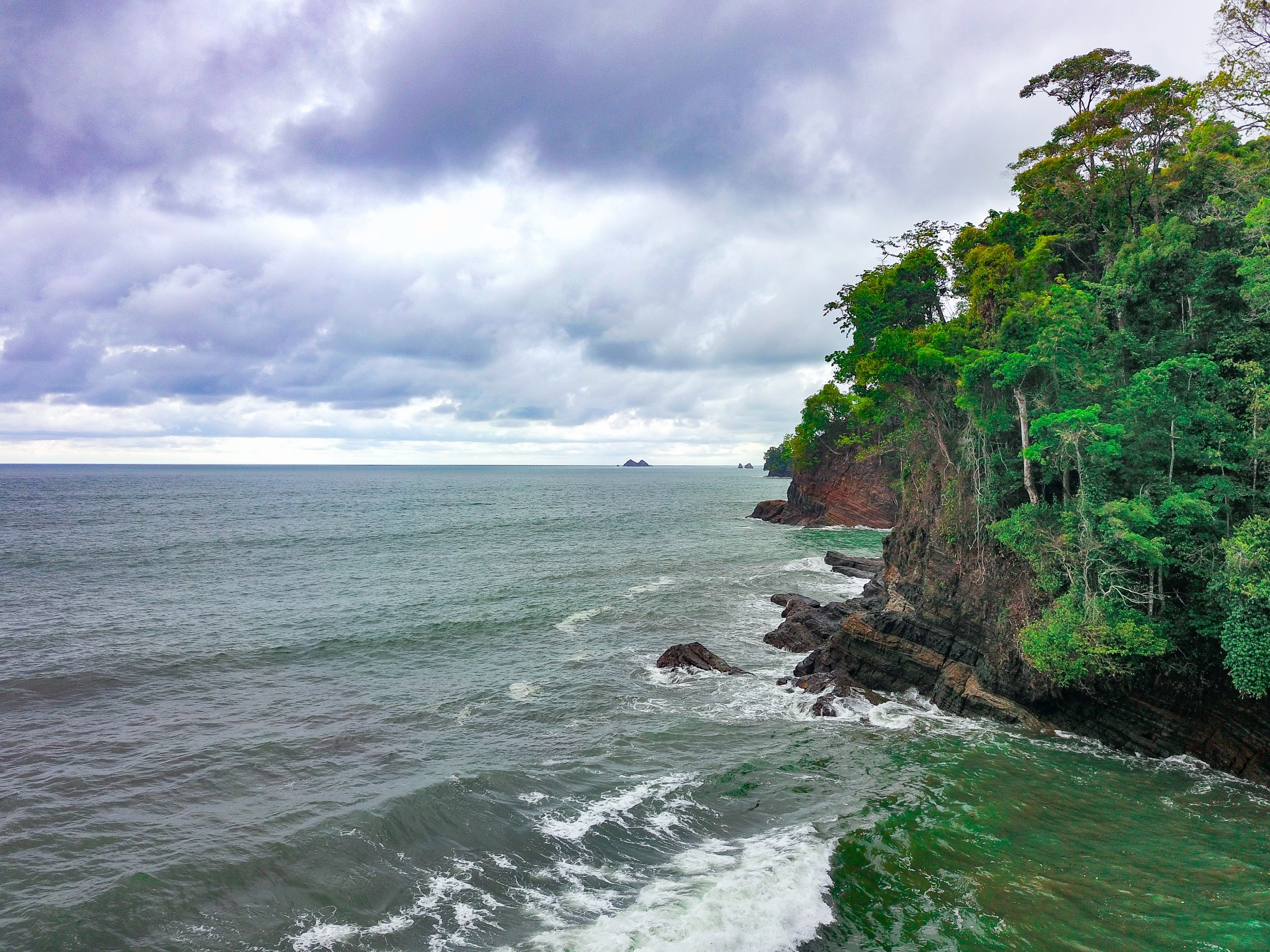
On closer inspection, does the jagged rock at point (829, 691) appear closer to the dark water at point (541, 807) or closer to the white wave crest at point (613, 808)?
the dark water at point (541, 807)

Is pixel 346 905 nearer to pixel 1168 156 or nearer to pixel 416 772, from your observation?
pixel 416 772

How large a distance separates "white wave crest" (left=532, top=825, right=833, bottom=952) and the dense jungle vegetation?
1060 cm

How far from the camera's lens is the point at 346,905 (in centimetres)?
1330

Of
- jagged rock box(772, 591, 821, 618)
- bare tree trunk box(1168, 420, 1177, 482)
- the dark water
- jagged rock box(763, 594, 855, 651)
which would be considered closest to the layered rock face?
jagged rock box(772, 591, 821, 618)

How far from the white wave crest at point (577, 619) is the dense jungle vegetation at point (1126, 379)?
2040 cm

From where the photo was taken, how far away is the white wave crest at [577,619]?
35.6 meters

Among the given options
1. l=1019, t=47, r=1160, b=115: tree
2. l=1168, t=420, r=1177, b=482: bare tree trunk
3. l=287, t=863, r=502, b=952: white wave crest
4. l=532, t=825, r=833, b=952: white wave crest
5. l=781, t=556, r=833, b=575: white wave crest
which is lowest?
l=287, t=863, r=502, b=952: white wave crest

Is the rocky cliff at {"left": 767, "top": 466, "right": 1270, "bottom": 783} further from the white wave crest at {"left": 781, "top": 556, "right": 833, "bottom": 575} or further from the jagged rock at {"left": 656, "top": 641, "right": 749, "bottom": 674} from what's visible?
the white wave crest at {"left": 781, "top": 556, "right": 833, "bottom": 575}

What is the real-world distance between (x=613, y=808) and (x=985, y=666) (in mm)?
14711

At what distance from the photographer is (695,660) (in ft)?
93.2

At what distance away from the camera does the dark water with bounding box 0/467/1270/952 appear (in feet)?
40.3

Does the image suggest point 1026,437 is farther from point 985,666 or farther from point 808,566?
point 808,566

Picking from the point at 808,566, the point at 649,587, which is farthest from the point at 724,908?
the point at 808,566

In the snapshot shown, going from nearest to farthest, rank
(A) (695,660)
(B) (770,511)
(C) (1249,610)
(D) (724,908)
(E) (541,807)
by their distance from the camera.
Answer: (D) (724,908) → (C) (1249,610) → (E) (541,807) → (A) (695,660) → (B) (770,511)
